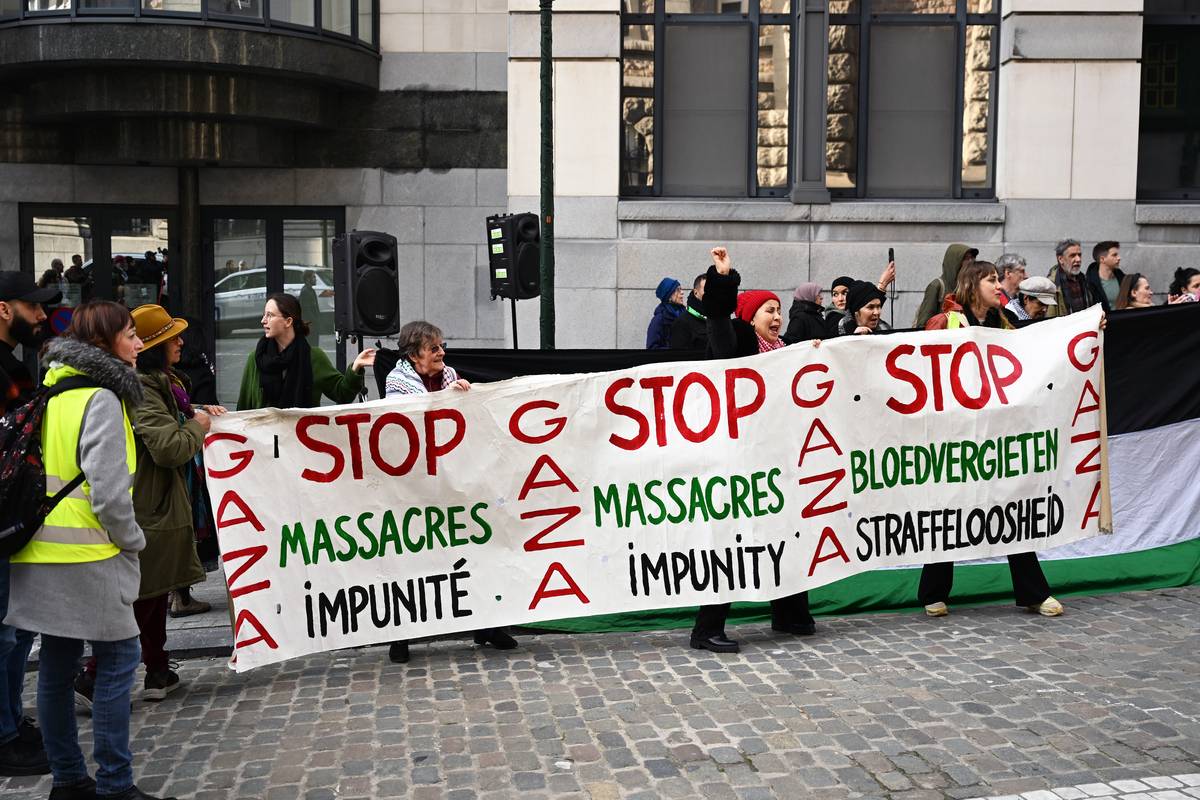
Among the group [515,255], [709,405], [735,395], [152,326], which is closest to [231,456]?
[152,326]

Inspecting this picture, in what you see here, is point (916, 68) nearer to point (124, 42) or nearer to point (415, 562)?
point (124, 42)

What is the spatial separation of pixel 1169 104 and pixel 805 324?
9.11m

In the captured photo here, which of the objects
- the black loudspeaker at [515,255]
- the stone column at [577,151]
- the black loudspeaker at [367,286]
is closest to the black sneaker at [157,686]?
the black loudspeaker at [367,286]

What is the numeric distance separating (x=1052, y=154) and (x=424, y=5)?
7.78m

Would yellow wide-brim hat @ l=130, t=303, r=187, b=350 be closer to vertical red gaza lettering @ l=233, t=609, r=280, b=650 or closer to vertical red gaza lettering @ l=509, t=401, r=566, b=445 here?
vertical red gaza lettering @ l=233, t=609, r=280, b=650

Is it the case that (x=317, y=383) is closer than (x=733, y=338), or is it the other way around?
(x=733, y=338)

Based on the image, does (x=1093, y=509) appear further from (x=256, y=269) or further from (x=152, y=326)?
(x=256, y=269)

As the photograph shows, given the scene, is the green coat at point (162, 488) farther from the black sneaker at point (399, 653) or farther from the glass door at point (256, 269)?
the glass door at point (256, 269)

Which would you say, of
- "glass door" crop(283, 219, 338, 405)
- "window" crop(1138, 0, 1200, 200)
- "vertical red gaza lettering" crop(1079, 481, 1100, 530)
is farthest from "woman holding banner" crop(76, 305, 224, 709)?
"window" crop(1138, 0, 1200, 200)

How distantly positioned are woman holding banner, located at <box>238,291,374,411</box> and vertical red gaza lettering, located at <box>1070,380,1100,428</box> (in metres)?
4.15

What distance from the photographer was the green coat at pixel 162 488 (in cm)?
551

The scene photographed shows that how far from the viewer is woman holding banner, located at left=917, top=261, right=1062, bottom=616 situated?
23.0 feet

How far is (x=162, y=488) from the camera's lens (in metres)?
5.72

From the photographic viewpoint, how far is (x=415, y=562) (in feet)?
20.4
